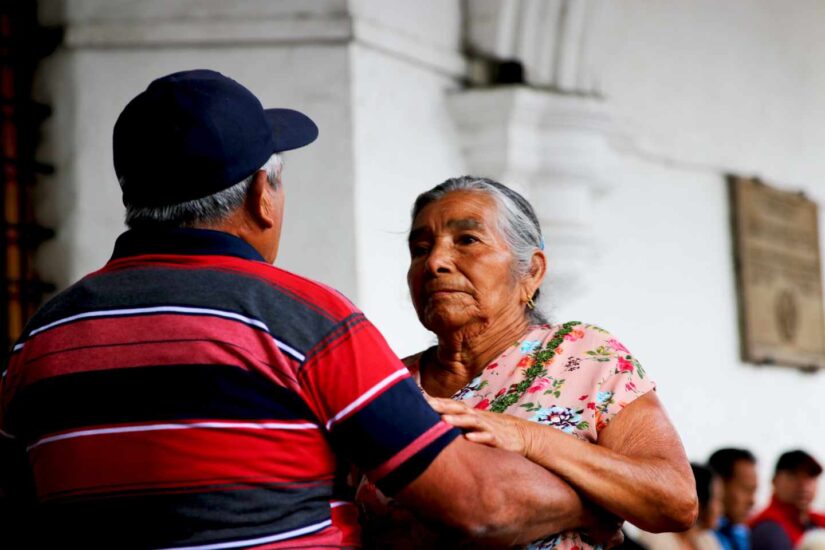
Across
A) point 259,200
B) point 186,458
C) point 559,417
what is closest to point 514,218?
point 559,417

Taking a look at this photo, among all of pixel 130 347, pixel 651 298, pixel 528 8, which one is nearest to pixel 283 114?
pixel 130 347

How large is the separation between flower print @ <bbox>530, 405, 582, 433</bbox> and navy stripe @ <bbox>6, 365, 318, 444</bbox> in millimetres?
529

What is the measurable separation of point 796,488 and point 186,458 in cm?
483

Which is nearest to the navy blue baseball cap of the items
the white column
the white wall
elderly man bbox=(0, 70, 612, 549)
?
elderly man bbox=(0, 70, 612, 549)

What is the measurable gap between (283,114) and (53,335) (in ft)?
1.47

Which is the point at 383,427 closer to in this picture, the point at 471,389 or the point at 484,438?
the point at 484,438

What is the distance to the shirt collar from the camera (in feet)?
5.92

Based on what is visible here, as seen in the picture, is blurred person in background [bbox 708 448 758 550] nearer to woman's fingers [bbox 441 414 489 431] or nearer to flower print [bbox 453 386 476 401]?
flower print [bbox 453 386 476 401]

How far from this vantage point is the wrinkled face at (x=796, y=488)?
6047 millimetres

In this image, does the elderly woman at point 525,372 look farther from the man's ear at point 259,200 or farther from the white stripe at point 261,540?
the man's ear at point 259,200

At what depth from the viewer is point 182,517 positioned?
1.69 m

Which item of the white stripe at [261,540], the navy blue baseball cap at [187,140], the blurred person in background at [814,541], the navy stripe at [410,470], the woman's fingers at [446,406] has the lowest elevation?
the blurred person in background at [814,541]

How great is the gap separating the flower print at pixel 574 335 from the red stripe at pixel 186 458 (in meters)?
0.64

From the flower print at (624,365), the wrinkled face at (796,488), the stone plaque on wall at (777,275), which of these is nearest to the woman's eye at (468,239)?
the flower print at (624,365)
